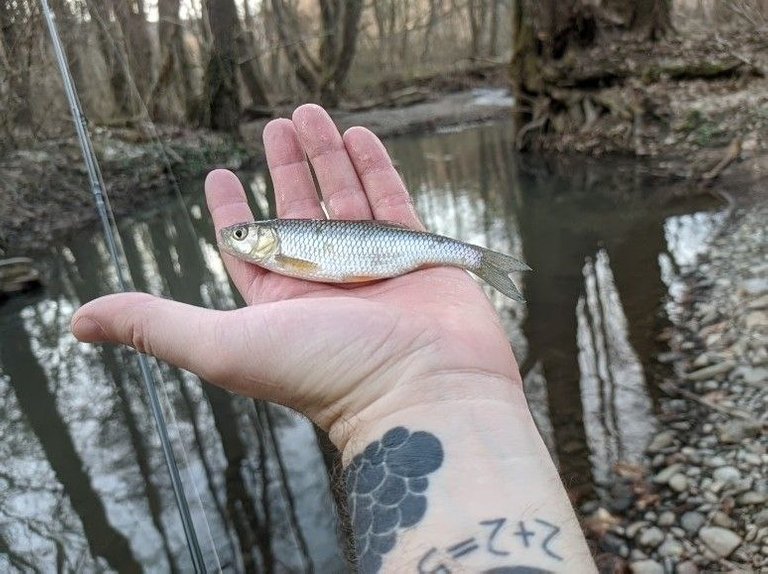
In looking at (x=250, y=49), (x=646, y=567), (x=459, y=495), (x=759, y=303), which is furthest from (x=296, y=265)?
(x=250, y=49)

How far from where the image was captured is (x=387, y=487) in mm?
2062

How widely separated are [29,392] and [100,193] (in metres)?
2.67

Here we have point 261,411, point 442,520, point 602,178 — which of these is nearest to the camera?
point 442,520

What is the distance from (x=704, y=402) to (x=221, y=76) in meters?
17.8

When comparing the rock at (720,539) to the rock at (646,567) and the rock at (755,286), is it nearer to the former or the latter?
the rock at (646,567)

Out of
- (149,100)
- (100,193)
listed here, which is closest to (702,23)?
(149,100)

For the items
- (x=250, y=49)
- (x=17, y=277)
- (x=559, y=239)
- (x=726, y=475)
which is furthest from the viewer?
(x=250, y=49)

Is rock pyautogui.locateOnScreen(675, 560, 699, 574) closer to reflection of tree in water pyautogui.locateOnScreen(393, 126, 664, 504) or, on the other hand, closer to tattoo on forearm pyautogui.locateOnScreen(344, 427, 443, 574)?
reflection of tree in water pyautogui.locateOnScreen(393, 126, 664, 504)

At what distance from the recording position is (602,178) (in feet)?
39.3

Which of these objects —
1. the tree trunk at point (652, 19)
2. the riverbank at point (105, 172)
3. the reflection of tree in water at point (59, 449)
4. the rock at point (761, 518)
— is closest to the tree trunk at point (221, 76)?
the riverbank at point (105, 172)

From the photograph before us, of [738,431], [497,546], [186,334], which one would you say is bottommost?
[738,431]

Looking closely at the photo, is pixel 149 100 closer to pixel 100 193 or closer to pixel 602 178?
pixel 602 178

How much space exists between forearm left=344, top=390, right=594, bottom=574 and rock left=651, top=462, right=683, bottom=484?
241cm

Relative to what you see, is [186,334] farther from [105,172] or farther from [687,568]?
[105,172]
